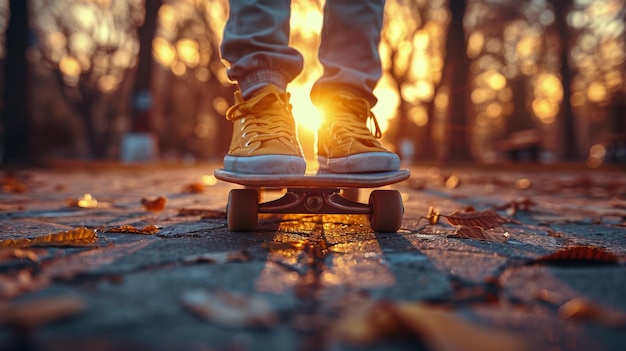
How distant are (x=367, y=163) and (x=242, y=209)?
17.8 inches

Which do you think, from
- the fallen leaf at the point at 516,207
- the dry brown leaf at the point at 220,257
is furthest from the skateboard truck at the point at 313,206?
the fallen leaf at the point at 516,207

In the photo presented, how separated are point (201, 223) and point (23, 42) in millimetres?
7344

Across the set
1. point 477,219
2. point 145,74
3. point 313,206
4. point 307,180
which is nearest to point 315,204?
point 313,206

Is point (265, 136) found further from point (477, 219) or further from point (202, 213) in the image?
point (477, 219)

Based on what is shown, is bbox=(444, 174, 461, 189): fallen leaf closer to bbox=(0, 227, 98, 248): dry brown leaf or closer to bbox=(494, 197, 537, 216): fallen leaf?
bbox=(494, 197, 537, 216): fallen leaf

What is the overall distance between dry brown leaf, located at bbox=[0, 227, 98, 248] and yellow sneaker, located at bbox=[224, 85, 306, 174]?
48 centimetres

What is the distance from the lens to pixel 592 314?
2.32 feet

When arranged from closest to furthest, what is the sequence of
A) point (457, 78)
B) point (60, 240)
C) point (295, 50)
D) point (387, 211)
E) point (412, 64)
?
point (60, 240)
point (387, 211)
point (295, 50)
point (457, 78)
point (412, 64)

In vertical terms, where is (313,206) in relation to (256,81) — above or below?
below

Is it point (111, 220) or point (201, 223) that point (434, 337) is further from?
point (111, 220)

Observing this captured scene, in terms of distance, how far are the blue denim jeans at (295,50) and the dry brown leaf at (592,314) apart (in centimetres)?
126

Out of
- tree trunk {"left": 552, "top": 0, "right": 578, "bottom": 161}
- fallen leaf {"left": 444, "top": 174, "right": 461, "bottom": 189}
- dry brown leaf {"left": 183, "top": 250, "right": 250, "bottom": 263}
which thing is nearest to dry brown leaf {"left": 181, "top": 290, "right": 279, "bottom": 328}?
A: dry brown leaf {"left": 183, "top": 250, "right": 250, "bottom": 263}

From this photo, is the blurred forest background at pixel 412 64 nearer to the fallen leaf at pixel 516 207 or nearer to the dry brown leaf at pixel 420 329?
the fallen leaf at pixel 516 207

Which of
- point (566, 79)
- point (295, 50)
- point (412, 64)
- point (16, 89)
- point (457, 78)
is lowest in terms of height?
point (295, 50)
